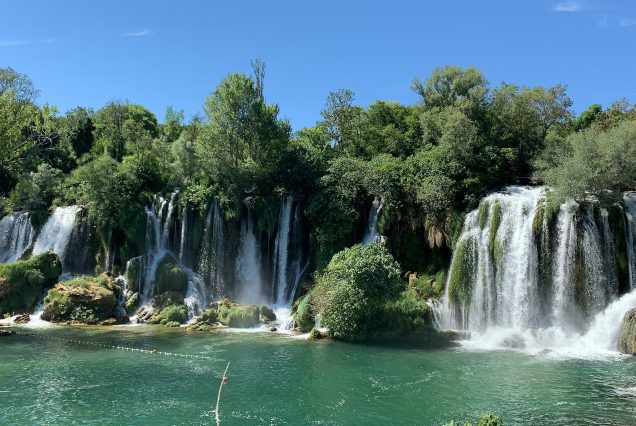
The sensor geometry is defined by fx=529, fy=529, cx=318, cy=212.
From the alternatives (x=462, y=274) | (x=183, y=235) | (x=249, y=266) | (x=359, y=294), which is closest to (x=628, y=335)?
(x=462, y=274)

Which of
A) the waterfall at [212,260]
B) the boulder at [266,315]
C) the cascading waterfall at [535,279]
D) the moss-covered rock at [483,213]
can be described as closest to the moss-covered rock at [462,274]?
the cascading waterfall at [535,279]

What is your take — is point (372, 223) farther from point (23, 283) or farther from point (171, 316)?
point (23, 283)

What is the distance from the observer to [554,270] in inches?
1169

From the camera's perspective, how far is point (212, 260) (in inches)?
1607

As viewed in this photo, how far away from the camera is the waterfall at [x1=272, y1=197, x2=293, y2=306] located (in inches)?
1532

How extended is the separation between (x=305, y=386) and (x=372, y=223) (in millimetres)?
17597

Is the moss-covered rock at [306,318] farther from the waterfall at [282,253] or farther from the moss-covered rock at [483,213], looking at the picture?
the moss-covered rock at [483,213]

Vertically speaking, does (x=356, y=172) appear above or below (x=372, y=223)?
above

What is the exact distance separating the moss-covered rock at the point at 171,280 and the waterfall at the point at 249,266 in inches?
159

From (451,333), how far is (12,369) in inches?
871

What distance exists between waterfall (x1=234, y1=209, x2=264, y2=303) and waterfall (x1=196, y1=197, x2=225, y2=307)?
1.33 meters

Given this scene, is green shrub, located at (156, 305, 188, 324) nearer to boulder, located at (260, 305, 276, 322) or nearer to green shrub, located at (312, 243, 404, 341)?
boulder, located at (260, 305, 276, 322)

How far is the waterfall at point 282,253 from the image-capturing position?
38906 millimetres

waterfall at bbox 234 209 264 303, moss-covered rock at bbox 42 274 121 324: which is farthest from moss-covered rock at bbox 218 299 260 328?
moss-covered rock at bbox 42 274 121 324
